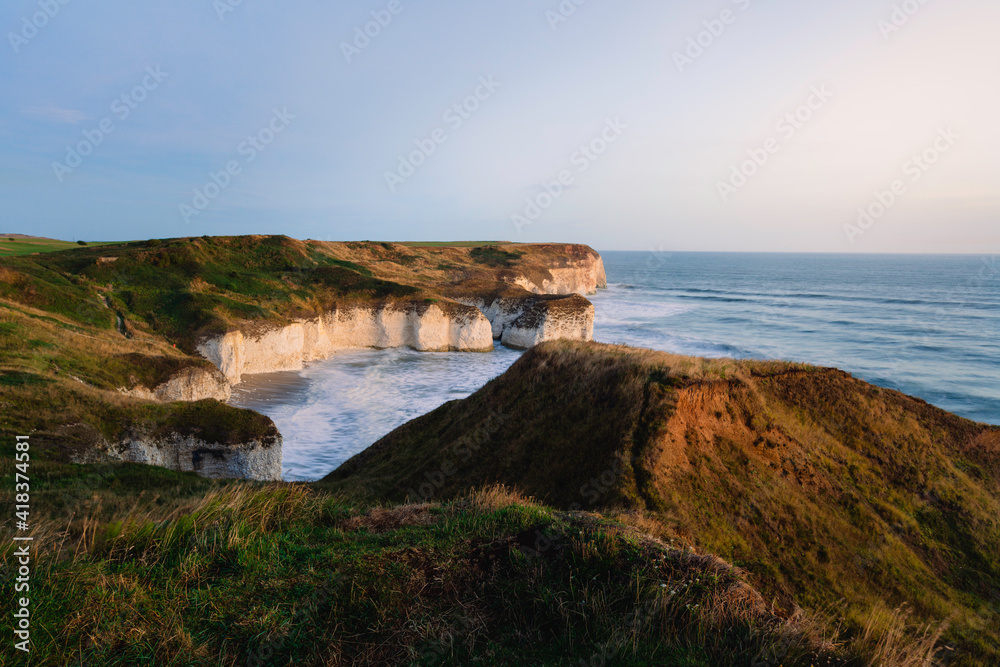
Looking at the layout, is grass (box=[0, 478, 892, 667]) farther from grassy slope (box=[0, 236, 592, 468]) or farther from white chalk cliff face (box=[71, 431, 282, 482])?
grassy slope (box=[0, 236, 592, 468])

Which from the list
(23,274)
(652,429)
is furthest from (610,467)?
(23,274)

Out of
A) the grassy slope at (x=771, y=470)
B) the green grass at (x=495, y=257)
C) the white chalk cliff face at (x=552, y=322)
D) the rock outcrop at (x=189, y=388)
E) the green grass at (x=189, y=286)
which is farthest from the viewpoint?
the green grass at (x=495, y=257)

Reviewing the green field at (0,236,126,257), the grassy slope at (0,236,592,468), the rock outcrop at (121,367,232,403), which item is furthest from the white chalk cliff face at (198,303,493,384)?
the green field at (0,236,126,257)

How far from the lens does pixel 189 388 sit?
72.0 feet

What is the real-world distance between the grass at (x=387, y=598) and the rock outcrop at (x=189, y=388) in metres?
18.1

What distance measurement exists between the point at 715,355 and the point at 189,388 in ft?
127

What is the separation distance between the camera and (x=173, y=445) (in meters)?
14.9

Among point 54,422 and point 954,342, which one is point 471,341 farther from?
point 954,342

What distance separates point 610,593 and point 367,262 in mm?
64050

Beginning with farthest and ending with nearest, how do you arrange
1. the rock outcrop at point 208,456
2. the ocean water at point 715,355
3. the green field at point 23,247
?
the green field at point 23,247 → the ocean water at point 715,355 → the rock outcrop at point 208,456

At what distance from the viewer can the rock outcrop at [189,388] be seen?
20359 millimetres

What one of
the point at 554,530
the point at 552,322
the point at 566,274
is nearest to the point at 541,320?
the point at 552,322

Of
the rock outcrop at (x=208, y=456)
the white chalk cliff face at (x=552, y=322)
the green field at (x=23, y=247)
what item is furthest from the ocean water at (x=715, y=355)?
the green field at (x=23, y=247)

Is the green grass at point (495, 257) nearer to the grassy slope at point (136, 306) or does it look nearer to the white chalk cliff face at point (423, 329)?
the grassy slope at point (136, 306)
